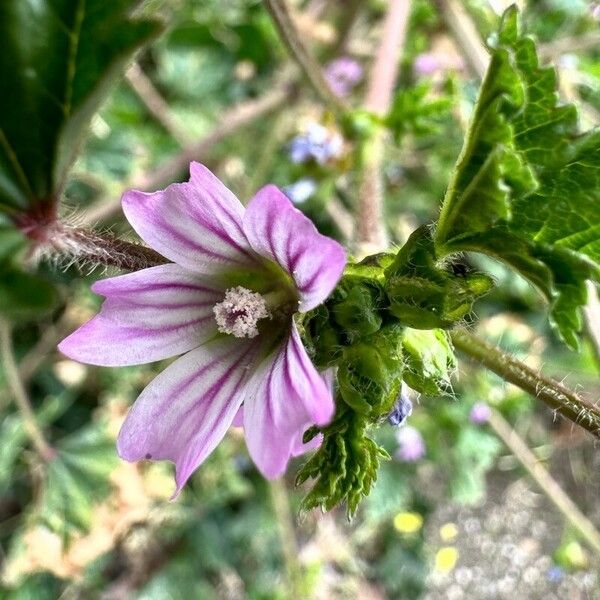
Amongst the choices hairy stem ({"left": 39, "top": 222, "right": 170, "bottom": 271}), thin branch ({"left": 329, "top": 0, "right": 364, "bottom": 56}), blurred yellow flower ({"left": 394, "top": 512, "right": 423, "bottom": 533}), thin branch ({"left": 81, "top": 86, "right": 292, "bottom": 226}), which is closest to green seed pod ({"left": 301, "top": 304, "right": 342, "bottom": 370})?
hairy stem ({"left": 39, "top": 222, "right": 170, "bottom": 271})

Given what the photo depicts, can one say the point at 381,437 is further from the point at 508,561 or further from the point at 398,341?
the point at 398,341

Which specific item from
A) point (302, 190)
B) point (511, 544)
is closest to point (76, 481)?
point (302, 190)

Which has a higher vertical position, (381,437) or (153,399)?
(153,399)

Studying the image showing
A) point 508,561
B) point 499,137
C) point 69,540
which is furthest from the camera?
point 508,561

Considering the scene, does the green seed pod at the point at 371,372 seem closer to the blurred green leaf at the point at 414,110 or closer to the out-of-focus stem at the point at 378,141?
the out-of-focus stem at the point at 378,141

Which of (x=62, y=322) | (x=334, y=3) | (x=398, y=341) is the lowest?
(x=62, y=322)

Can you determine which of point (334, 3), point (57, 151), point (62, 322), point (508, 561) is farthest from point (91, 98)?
point (508, 561)

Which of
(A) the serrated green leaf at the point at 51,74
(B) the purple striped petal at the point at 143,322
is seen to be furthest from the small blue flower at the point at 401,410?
(A) the serrated green leaf at the point at 51,74

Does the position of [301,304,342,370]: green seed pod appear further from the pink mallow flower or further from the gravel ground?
the gravel ground
